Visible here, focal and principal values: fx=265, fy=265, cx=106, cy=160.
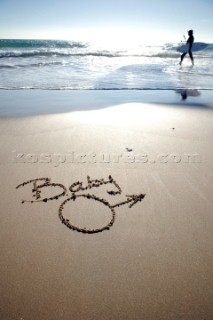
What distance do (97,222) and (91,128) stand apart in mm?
2003

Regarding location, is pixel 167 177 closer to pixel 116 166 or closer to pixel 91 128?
pixel 116 166

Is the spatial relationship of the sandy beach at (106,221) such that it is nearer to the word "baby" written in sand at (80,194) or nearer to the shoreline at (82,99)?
the word "baby" written in sand at (80,194)

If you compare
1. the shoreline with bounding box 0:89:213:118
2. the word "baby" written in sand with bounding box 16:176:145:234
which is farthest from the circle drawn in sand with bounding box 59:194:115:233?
the shoreline with bounding box 0:89:213:118

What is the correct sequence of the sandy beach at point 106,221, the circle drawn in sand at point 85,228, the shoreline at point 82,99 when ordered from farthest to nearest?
the shoreline at point 82,99
the circle drawn in sand at point 85,228
the sandy beach at point 106,221

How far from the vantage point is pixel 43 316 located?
1.47 m

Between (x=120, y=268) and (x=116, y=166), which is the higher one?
(x=116, y=166)

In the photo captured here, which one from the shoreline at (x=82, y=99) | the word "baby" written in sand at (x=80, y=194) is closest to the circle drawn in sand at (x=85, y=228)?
the word "baby" written in sand at (x=80, y=194)

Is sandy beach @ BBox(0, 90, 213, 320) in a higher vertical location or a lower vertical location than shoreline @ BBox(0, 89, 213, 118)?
lower

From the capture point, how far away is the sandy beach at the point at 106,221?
155 cm

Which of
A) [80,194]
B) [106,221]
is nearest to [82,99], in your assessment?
[80,194]

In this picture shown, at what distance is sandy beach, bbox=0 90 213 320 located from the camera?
1554 mm

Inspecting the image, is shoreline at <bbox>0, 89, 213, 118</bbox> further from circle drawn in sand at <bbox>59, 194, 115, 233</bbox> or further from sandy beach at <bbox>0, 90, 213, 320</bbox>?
circle drawn in sand at <bbox>59, 194, 115, 233</bbox>

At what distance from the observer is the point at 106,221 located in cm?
210

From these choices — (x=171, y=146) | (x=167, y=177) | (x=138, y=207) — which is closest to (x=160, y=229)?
(x=138, y=207)
